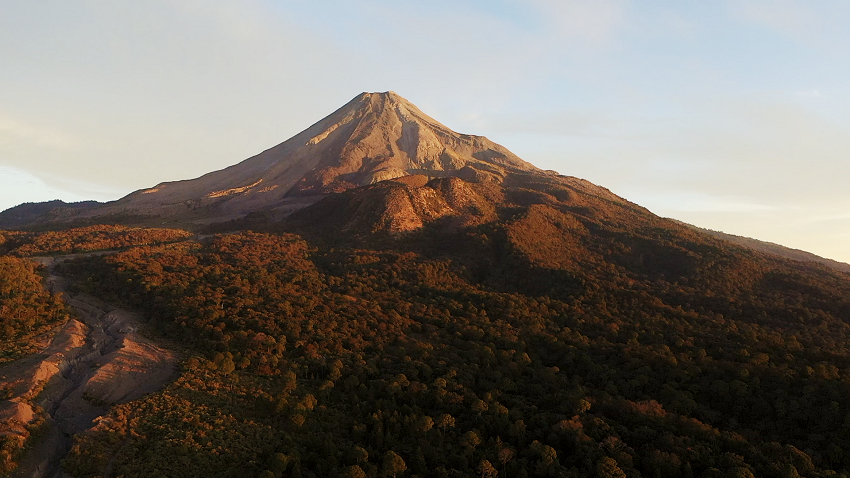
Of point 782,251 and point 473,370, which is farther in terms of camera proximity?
point 782,251

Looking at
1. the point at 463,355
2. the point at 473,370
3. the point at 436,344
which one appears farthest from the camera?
the point at 436,344

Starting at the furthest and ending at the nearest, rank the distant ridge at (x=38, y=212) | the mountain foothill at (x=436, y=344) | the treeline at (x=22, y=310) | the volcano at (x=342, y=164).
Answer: the distant ridge at (x=38, y=212) < the volcano at (x=342, y=164) < the treeline at (x=22, y=310) < the mountain foothill at (x=436, y=344)

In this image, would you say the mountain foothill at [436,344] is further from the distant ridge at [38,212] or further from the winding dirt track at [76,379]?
the distant ridge at [38,212]

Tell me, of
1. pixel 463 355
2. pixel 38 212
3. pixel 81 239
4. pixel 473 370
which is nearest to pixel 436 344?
pixel 463 355

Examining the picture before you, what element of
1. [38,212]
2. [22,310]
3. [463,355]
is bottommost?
[463,355]

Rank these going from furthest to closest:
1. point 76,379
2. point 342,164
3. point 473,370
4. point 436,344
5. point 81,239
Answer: point 342,164, point 81,239, point 436,344, point 473,370, point 76,379

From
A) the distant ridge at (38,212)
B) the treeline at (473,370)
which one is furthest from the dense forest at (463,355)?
the distant ridge at (38,212)

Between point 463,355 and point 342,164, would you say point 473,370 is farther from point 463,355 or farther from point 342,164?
point 342,164
